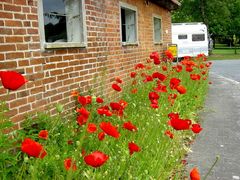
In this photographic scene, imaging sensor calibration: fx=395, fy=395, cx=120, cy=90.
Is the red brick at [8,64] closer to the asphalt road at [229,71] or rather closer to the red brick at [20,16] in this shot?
the red brick at [20,16]

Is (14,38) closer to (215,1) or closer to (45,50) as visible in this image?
(45,50)

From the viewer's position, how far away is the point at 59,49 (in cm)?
486

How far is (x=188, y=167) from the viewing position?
4660 millimetres

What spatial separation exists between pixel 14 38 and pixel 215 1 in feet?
147

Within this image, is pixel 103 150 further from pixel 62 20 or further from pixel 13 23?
pixel 62 20

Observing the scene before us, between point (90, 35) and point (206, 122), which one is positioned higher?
point (90, 35)

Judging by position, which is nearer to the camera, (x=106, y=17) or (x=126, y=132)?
(x=126, y=132)

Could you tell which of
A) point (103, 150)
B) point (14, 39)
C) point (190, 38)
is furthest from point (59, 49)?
point (190, 38)

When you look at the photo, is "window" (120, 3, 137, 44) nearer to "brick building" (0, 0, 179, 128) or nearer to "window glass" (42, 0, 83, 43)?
"brick building" (0, 0, 179, 128)

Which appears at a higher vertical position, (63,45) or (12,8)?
(12,8)

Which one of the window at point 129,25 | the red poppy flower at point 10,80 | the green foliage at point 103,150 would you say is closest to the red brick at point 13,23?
the green foliage at point 103,150

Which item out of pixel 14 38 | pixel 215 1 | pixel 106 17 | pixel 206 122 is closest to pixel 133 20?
pixel 106 17

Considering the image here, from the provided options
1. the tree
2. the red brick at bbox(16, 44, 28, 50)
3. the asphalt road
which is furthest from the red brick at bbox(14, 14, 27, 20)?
the tree

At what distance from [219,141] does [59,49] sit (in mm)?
2798
